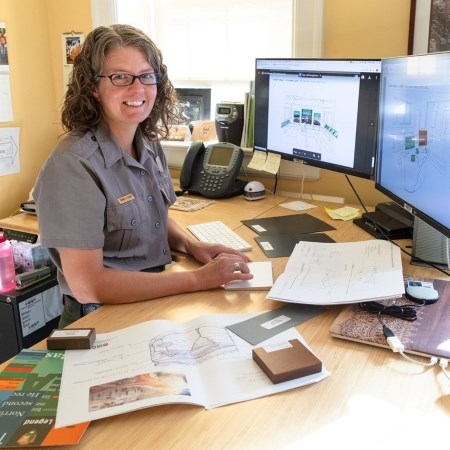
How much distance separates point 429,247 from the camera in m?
1.34

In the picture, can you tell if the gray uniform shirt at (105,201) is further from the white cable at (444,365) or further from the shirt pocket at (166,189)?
the white cable at (444,365)

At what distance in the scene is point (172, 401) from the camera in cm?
80

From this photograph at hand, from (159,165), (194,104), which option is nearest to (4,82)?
(194,104)

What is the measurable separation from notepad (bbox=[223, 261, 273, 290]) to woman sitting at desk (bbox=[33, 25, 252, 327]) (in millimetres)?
20

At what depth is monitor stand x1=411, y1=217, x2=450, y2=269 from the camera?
1.32 metres

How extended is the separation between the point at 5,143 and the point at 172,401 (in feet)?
6.38

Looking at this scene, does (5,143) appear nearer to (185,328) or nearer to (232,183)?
(232,183)

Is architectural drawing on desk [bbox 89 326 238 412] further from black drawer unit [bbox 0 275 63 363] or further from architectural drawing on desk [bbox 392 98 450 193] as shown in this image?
black drawer unit [bbox 0 275 63 363]

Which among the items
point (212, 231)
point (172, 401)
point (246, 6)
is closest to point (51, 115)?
point (246, 6)

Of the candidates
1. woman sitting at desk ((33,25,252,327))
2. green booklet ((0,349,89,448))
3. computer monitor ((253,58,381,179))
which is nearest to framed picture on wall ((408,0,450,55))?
computer monitor ((253,58,381,179))

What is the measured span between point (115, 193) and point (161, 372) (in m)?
0.57

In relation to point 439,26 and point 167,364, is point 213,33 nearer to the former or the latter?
point 439,26

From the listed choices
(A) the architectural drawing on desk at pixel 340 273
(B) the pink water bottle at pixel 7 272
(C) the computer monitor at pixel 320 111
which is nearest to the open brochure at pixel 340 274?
(A) the architectural drawing on desk at pixel 340 273

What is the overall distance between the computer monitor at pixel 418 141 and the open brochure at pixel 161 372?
1.45 ft
